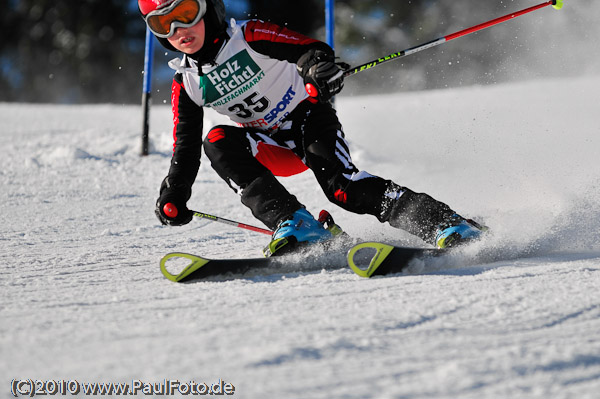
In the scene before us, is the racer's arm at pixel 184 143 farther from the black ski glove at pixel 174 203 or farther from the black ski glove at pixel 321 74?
the black ski glove at pixel 321 74

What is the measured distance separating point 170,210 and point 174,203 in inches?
1.2

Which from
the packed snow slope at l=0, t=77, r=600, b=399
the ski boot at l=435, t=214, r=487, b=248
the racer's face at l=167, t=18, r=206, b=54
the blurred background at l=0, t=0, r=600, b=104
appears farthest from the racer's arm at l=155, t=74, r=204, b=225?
the blurred background at l=0, t=0, r=600, b=104

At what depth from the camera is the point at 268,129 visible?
2.55 m

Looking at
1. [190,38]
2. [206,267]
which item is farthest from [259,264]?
[190,38]

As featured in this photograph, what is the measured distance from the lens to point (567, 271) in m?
1.81

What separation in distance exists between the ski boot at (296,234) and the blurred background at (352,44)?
9762 millimetres

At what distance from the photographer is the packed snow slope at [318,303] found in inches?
45.8

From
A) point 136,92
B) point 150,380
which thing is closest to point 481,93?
point 150,380

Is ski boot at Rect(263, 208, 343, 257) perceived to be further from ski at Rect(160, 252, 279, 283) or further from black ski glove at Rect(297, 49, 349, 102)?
black ski glove at Rect(297, 49, 349, 102)

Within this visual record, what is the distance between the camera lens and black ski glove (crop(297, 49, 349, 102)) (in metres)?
2.10

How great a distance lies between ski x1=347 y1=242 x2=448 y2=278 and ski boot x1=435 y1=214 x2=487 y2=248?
0.38 ft

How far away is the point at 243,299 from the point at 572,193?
60.3 inches

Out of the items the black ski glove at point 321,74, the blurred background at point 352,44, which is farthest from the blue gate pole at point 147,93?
the blurred background at point 352,44

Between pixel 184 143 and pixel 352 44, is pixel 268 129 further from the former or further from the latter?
pixel 352 44
